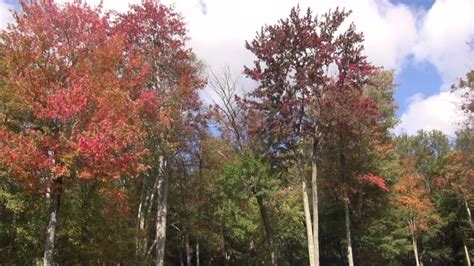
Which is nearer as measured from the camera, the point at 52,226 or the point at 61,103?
the point at 61,103

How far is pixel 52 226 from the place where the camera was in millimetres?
12969

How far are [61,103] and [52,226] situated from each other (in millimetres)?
3786

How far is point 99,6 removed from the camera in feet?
47.6

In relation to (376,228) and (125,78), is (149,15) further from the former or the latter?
(376,228)

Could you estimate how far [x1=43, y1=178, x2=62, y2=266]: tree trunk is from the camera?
1255cm

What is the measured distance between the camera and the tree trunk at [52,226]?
41.2 ft

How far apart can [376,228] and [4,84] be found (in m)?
22.3

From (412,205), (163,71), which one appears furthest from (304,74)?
(412,205)

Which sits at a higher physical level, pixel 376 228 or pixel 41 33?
pixel 41 33

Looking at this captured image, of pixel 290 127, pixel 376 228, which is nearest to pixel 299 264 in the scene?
pixel 376 228

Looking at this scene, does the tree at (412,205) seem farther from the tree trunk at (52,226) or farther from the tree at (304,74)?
the tree trunk at (52,226)

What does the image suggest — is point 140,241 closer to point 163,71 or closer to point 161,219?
point 161,219

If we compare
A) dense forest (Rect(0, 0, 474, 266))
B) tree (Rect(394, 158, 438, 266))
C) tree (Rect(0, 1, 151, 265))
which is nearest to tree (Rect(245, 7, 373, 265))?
dense forest (Rect(0, 0, 474, 266))

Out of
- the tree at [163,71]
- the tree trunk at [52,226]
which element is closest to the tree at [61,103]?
the tree trunk at [52,226]
